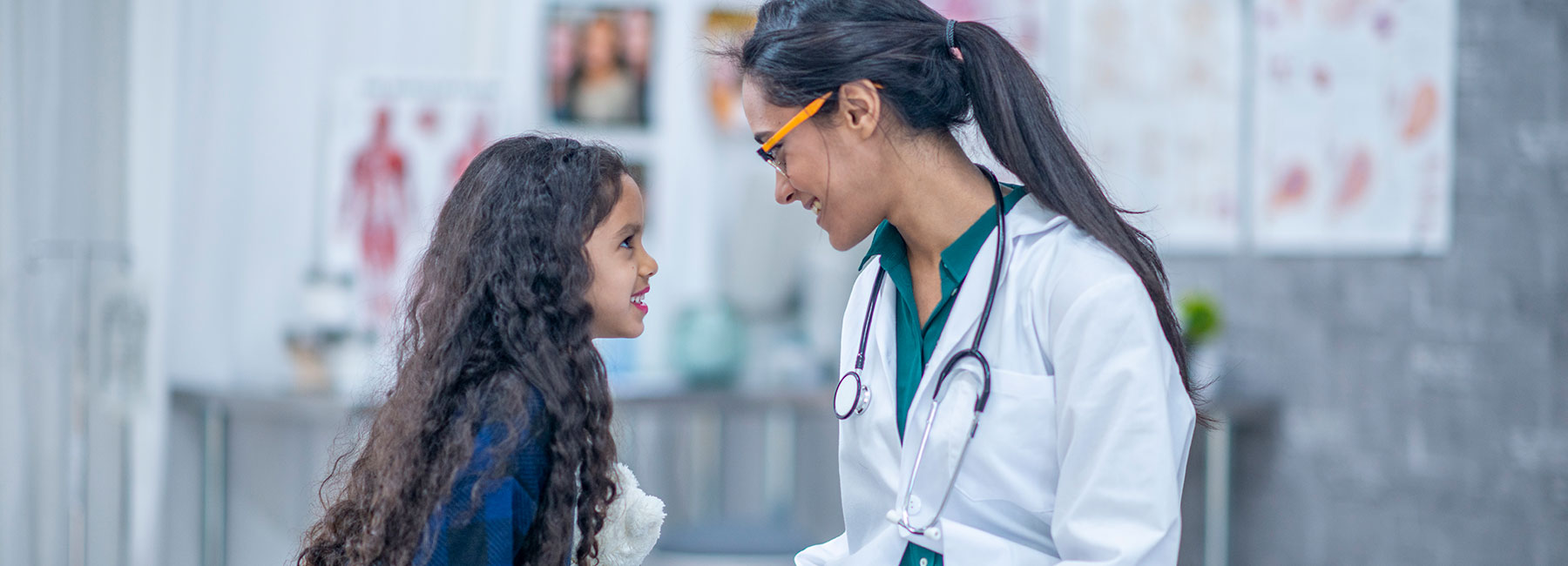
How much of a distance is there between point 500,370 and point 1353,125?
2700 millimetres

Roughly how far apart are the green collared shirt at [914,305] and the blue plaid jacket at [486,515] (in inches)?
16.4

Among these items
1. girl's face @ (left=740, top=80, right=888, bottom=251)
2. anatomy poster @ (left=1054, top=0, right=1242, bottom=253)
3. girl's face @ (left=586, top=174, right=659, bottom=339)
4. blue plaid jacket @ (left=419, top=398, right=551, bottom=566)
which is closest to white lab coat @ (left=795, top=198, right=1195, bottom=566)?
girl's face @ (left=740, top=80, right=888, bottom=251)

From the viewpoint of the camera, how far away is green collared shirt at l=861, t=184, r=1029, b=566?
133cm

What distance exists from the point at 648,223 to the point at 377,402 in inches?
82.7

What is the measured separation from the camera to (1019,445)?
1.23m

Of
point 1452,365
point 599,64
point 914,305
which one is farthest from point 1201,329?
point 914,305

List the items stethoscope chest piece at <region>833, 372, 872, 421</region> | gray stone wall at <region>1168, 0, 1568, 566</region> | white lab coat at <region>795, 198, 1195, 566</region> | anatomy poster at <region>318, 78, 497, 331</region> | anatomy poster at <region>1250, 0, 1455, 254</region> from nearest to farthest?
white lab coat at <region>795, 198, 1195, 566</region> → stethoscope chest piece at <region>833, 372, 872, 421</region> → gray stone wall at <region>1168, 0, 1568, 566</region> → anatomy poster at <region>1250, 0, 1455, 254</region> → anatomy poster at <region>318, 78, 497, 331</region>

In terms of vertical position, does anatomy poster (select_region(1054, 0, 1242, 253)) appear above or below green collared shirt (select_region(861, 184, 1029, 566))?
above

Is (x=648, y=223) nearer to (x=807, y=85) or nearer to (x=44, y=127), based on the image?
(x=44, y=127)

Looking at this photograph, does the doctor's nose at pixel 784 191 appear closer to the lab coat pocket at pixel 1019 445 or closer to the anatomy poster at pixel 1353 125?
the lab coat pocket at pixel 1019 445

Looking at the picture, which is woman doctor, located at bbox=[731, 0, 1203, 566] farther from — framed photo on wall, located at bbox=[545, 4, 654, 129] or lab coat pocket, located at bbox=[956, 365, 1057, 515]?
framed photo on wall, located at bbox=[545, 4, 654, 129]

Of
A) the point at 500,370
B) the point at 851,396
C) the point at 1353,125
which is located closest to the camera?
the point at 500,370

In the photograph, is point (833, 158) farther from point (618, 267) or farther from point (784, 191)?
point (618, 267)

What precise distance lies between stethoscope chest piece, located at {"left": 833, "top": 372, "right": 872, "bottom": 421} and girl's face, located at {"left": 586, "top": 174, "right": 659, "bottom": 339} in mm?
251
